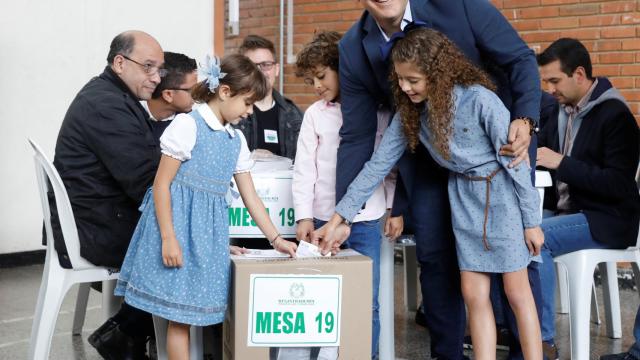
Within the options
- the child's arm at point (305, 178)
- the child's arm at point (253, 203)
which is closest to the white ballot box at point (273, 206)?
the child's arm at point (305, 178)

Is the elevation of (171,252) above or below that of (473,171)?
below

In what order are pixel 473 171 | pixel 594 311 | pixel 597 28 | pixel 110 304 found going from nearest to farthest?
pixel 473 171, pixel 110 304, pixel 594 311, pixel 597 28

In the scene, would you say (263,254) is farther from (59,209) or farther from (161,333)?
(59,209)

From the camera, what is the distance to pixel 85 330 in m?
→ 3.64

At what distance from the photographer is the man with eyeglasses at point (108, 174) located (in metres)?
2.80

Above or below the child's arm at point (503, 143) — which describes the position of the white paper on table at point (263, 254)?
below

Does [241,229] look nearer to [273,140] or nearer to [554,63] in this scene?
[273,140]

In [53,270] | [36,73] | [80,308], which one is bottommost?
[80,308]

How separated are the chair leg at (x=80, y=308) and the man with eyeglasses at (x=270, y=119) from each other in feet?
3.04

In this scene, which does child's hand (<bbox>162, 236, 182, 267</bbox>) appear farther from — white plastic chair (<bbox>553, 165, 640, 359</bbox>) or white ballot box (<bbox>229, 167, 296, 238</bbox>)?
white plastic chair (<bbox>553, 165, 640, 359</bbox>)

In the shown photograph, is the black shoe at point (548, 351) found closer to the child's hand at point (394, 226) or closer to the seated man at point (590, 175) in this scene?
the seated man at point (590, 175)

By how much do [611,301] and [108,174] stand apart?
2.20m

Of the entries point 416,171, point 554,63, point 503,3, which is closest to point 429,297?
point 416,171

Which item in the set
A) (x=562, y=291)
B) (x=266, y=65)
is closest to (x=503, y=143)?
(x=266, y=65)
